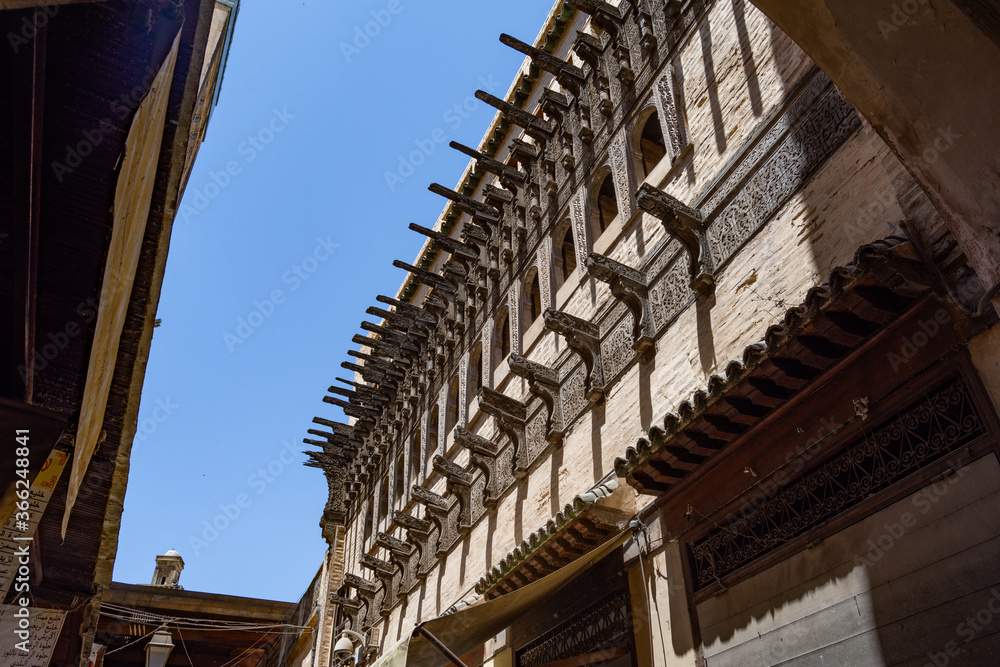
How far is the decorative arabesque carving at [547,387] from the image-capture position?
777cm

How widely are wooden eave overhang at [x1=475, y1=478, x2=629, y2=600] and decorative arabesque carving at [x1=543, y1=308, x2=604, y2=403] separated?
44.5 inches

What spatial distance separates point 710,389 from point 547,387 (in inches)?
140

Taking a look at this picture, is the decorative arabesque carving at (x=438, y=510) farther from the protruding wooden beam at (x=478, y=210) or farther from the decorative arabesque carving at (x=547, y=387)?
the protruding wooden beam at (x=478, y=210)

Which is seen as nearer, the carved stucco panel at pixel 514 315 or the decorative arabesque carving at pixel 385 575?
the carved stucco panel at pixel 514 315

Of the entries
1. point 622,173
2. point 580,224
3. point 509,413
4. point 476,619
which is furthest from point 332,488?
point 476,619

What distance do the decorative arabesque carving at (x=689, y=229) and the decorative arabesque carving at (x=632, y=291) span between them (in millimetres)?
648

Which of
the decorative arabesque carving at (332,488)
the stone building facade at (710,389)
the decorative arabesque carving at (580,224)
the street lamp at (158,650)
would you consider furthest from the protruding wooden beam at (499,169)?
the street lamp at (158,650)

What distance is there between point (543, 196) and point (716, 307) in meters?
4.67

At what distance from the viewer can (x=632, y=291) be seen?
266 inches

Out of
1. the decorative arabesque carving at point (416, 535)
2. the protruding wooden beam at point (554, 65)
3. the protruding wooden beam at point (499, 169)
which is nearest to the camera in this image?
the protruding wooden beam at point (554, 65)

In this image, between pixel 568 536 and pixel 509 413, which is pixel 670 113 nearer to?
pixel 509 413

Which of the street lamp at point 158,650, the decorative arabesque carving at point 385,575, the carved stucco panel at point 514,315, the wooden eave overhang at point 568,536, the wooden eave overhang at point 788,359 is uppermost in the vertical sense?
the carved stucco panel at point 514,315

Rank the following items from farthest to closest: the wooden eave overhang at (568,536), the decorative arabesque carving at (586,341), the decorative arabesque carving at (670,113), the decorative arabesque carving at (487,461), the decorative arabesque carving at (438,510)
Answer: the decorative arabesque carving at (438,510)
the decorative arabesque carving at (487,461)
the decorative arabesque carving at (586,341)
the decorative arabesque carving at (670,113)
the wooden eave overhang at (568,536)

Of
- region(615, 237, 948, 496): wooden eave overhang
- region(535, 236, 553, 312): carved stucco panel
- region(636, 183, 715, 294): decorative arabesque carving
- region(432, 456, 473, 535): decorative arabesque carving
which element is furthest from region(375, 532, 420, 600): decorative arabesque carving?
region(636, 183, 715, 294): decorative arabesque carving
